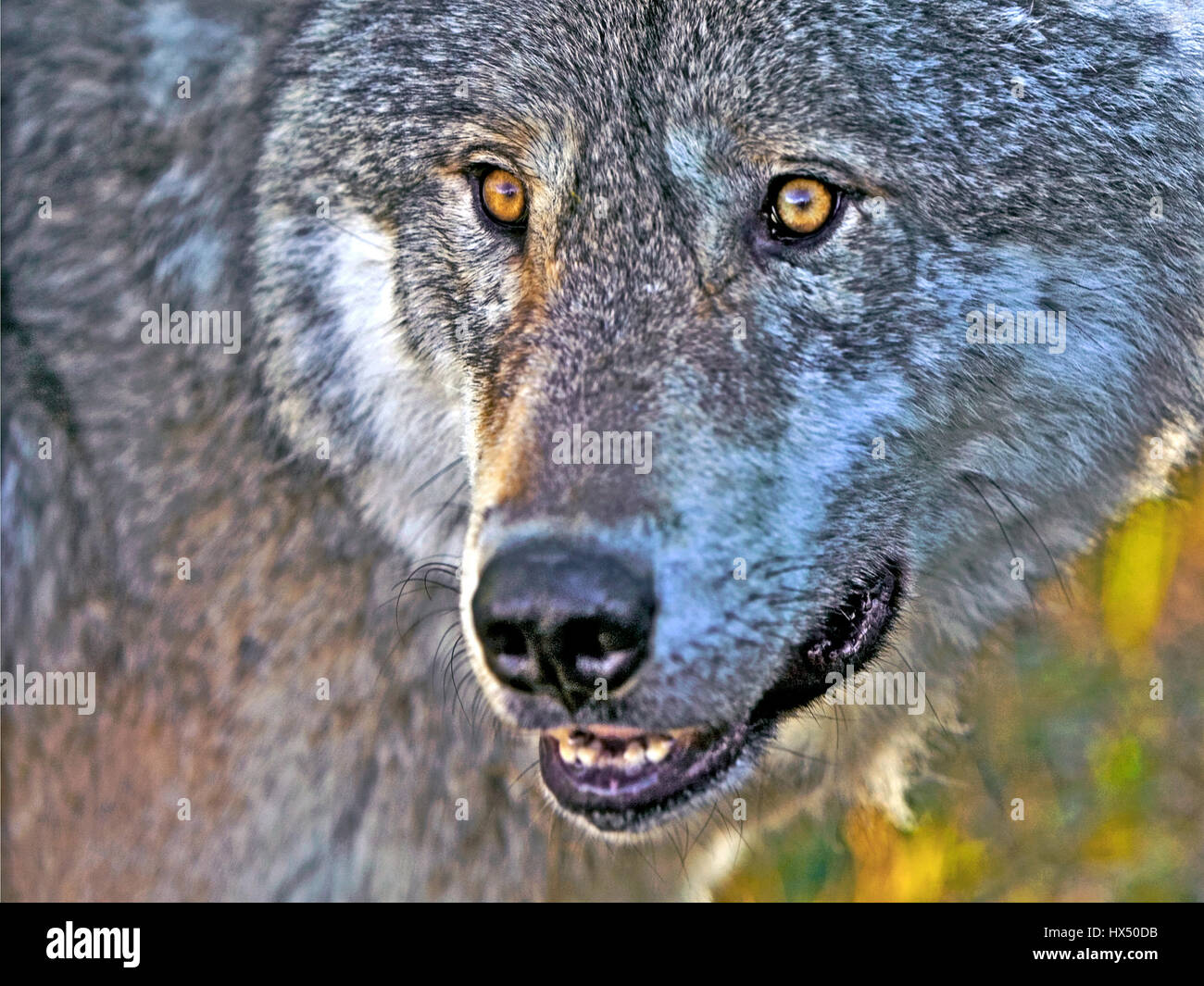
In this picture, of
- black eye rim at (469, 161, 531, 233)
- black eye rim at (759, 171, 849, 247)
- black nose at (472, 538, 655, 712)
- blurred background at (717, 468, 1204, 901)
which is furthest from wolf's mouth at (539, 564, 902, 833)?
blurred background at (717, 468, 1204, 901)

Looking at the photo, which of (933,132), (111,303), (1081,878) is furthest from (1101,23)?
(1081,878)

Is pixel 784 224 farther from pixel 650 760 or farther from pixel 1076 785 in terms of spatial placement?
pixel 1076 785

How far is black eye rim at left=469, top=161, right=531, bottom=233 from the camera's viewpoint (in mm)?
2227

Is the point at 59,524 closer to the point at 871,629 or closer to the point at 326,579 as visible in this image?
the point at 326,579

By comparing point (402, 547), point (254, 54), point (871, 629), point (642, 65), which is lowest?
point (871, 629)

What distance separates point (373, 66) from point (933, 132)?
113 centimetres

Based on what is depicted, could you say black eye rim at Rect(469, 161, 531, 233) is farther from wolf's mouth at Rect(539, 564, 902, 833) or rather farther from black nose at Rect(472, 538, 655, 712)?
wolf's mouth at Rect(539, 564, 902, 833)

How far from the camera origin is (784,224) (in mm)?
2062

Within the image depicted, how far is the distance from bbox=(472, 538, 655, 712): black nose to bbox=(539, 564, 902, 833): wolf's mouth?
0.21 meters

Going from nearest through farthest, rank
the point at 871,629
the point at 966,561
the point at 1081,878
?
the point at 871,629, the point at 966,561, the point at 1081,878

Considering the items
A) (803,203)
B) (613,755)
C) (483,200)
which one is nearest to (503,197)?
(483,200)

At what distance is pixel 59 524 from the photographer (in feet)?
8.39

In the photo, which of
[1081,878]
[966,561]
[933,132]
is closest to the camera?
[933,132]

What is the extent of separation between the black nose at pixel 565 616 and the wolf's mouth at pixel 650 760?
0.21 metres
